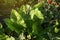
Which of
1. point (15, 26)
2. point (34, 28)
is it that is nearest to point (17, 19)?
point (15, 26)

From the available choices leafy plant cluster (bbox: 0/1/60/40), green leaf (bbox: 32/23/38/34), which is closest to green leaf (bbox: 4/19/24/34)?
leafy plant cluster (bbox: 0/1/60/40)

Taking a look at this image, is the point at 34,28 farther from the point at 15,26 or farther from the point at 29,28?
the point at 15,26

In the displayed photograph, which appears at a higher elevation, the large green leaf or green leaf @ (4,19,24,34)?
the large green leaf

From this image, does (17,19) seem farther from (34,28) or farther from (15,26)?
(34,28)

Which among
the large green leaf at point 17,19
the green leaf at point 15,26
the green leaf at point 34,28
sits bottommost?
the green leaf at point 34,28

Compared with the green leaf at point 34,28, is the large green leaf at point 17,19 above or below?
above

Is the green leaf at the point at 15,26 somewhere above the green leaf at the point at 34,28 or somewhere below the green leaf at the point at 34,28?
above

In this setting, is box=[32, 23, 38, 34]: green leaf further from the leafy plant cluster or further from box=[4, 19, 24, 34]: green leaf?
box=[4, 19, 24, 34]: green leaf

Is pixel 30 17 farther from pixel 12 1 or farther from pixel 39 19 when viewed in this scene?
pixel 12 1

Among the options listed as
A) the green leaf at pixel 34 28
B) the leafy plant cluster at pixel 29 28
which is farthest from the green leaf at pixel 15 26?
the green leaf at pixel 34 28

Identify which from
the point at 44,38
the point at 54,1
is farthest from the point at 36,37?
the point at 54,1

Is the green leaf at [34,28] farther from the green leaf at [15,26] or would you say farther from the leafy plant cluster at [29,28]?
the green leaf at [15,26]
